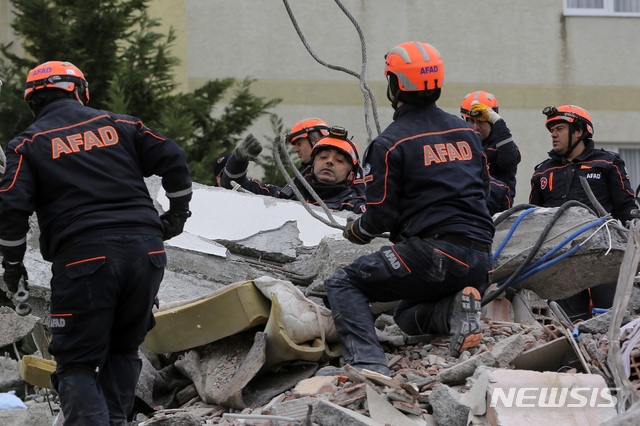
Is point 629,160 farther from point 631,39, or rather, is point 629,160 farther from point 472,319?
point 472,319

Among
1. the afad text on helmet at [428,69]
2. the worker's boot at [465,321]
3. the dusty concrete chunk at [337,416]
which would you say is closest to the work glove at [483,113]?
the afad text on helmet at [428,69]

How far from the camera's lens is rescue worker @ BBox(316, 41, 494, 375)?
650 centimetres

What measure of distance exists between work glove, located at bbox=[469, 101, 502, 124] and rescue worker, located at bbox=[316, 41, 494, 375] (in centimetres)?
248

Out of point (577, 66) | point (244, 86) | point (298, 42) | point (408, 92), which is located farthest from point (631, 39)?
point (408, 92)

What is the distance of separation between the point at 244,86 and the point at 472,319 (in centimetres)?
845

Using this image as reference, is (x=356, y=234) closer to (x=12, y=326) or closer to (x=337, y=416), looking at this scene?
(x=337, y=416)

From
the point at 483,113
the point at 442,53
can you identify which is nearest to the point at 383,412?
the point at 483,113

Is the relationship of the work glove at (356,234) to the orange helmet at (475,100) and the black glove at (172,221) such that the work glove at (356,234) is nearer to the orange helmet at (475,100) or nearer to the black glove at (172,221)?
the black glove at (172,221)

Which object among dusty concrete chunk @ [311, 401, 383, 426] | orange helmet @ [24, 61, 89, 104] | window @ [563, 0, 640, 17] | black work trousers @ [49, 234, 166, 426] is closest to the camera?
dusty concrete chunk @ [311, 401, 383, 426]

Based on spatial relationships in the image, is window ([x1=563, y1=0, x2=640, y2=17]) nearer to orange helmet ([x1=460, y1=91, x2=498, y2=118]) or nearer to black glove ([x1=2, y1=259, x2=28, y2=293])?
orange helmet ([x1=460, y1=91, x2=498, y2=118])

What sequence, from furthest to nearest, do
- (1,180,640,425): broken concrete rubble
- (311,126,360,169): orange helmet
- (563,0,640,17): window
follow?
1. (563,0,640,17): window
2. (311,126,360,169): orange helmet
3. (1,180,640,425): broken concrete rubble

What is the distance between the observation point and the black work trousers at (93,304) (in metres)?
5.51

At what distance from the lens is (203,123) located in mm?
13977

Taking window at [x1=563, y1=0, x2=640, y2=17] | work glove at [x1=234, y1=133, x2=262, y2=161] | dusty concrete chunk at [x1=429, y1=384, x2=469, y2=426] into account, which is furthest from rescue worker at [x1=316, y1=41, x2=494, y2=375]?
window at [x1=563, y1=0, x2=640, y2=17]
